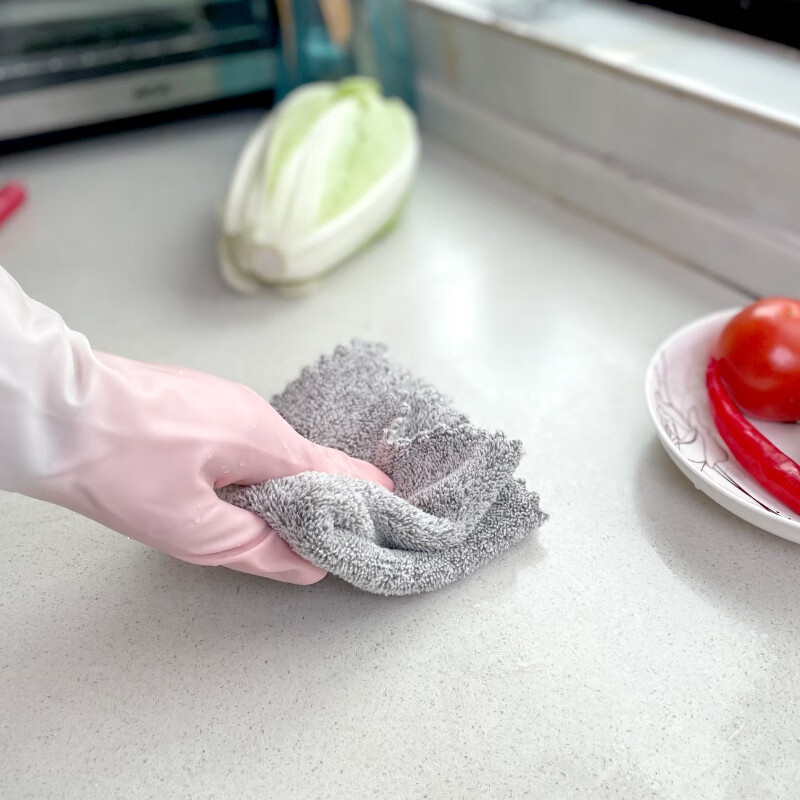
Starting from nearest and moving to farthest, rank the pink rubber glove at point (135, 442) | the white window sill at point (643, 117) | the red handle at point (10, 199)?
the pink rubber glove at point (135, 442)
the white window sill at point (643, 117)
the red handle at point (10, 199)

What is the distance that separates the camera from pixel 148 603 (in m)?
0.53

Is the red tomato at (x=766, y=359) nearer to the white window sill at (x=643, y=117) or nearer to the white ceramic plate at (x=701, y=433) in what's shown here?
the white ceramic plate at (x=701, y=433)

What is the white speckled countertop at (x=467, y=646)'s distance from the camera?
1.43 feet

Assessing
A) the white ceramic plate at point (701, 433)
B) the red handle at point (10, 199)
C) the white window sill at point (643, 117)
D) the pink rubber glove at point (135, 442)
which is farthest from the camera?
the red handle at point (10, 199)

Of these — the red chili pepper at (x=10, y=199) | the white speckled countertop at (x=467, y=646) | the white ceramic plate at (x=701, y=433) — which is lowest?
the white speckled countertop at (x=467, y=646)

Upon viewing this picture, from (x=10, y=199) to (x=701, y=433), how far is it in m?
0.83

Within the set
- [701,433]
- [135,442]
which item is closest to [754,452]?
[701,433]

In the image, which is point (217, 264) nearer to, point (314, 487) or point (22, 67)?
point (22, 67)

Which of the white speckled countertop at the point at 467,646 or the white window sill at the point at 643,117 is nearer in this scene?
the white speckled countertop at the point at 467,646

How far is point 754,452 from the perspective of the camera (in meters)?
0.57

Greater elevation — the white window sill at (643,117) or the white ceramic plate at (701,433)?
the white window sill at (643,117)

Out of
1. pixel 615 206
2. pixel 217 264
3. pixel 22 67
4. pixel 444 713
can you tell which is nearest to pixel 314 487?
pixel 444 713

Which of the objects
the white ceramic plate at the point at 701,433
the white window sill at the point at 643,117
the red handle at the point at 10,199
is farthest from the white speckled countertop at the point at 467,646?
the red handle at the point at 10,199

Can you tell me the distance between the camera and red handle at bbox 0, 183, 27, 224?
96 cm
